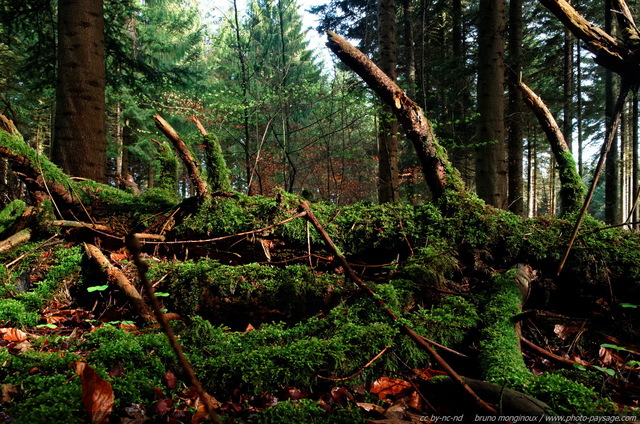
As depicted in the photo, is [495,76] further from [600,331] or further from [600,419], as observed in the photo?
[600,419]

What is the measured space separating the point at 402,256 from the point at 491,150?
5061 millimetres

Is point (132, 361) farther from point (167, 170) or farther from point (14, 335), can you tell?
point (167, 170)

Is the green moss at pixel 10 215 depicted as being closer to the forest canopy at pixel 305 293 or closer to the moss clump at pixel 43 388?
the forest canopy at pixel 305 293

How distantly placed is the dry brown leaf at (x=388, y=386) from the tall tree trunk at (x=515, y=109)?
8.25m

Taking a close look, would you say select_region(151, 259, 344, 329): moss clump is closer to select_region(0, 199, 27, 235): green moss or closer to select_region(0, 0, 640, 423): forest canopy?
select_region(0, 0, 640, 423): forest canopy

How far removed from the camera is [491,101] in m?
6.96

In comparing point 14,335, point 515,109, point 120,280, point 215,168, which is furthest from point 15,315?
point 515,109

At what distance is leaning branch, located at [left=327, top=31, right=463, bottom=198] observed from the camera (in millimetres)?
3191

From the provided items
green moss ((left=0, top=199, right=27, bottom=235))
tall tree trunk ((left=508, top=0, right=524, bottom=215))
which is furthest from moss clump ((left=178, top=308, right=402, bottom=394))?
tall tree trunk ((left=508, top=0, right=524, bottom=215))

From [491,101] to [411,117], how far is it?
4.75m

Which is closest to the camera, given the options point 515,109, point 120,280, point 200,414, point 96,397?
point 96,397

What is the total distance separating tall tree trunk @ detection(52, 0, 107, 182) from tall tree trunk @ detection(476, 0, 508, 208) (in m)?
7.25

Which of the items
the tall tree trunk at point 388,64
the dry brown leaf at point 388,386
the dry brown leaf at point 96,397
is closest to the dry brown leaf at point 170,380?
the dry brown leaf at point 96,397

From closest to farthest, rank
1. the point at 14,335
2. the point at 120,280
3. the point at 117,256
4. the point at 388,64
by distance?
the point at 14,335 → the point at 120,280 → the point at 117,256 → the point at 388,64
